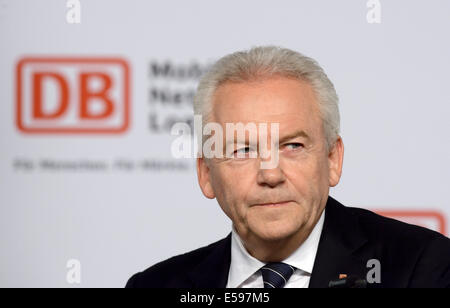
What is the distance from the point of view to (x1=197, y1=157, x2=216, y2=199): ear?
5.97 ft

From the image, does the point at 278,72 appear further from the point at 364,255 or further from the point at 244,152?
the point at 364,255

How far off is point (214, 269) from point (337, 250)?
0.34 m

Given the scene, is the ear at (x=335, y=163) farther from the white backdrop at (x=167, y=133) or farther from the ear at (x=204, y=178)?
the white backdrop at (x=167, y=133)

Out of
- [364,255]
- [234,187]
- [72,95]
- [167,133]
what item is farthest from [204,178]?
[72,95]

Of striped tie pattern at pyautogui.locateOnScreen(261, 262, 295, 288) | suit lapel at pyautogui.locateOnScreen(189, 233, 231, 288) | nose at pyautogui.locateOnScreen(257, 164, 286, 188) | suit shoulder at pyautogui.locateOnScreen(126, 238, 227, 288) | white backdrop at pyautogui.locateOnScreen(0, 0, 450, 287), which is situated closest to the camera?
nose at pyautogui.locateOnScreen(257, 164, 286, 188)

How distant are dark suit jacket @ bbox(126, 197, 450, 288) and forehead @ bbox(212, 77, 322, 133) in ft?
0.88

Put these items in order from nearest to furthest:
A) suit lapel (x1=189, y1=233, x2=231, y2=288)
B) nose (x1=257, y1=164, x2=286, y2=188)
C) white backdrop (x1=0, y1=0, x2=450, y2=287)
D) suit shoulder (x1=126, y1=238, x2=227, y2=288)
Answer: nose (x1=257, y1=164, x2=286, y2=188), suit lapel (x1=189, y1=233, x2=231, y2=288), suit shoulder (x1=126, y1=238, x2=227, y2=288), white backdrop (x1=0, y1=0, x2=450, y2=287)

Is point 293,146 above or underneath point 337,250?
above

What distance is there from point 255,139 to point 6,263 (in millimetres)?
1692

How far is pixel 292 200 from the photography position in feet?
5.24

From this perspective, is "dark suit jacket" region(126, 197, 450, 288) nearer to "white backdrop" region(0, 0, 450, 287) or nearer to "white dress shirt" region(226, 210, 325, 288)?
"white dress shirt" region(226, 210, 325, 288)

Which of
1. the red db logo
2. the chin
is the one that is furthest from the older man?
the red db logo

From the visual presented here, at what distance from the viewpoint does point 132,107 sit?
2.84 meters

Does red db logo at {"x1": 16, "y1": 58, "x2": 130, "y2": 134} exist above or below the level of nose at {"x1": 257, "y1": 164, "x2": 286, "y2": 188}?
above
